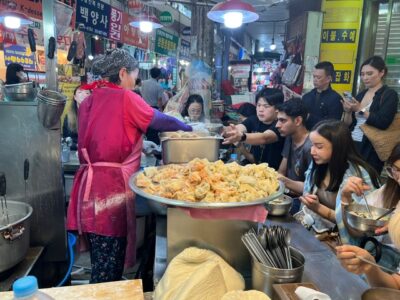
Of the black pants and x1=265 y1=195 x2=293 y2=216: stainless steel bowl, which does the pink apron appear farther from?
x1=265 y1=195 x2=293 y2=216: stainless steel bowl

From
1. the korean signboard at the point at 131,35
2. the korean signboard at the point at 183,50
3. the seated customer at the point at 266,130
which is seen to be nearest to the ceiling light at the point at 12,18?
the korean signboard at the point at 131,35

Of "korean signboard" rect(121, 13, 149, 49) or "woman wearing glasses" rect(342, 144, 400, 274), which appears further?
"korean signboard" rect(121, 13, 149, 49)

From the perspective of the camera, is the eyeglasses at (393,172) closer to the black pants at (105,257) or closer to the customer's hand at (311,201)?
the customer's hand at (311,201)

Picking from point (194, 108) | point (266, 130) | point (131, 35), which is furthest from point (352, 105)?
point (131, 35)

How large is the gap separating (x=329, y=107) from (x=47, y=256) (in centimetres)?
358

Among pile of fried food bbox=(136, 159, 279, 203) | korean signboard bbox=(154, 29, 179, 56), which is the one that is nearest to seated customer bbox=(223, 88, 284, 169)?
pile of fried food bbox=(136, 159, 279, 203)

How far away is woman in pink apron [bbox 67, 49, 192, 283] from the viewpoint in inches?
90.2

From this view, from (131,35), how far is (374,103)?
17.2 feet

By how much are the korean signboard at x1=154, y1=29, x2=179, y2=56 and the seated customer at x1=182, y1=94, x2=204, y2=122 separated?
5.16 meters

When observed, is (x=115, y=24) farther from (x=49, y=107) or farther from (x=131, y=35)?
(x=49, y=107)

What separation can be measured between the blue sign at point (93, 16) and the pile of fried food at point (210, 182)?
4.59m

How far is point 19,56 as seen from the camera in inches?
227

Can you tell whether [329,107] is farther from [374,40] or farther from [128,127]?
[128,127]

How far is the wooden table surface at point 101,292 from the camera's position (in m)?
1.21
